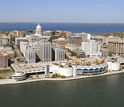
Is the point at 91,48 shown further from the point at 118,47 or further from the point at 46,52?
the point at 46,52

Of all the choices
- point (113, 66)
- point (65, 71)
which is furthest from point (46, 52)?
point (113, 66)

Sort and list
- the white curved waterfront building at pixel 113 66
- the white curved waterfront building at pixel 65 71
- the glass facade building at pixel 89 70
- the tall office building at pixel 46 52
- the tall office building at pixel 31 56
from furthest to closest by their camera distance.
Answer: the tall office building at pixel 46 52 < the tall office building at pixel 31 56 < the white curved waterfront building at pixel 113 66 < the glass facade building at pixel 89 70 < the white curved waterfront building at pixel 65 71

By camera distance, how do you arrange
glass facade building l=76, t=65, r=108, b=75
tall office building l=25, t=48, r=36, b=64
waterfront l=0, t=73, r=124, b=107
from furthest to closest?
tall office building l=25, t=48, r=36, b=64, glass facade building l=76, t=65, r=108, b=75, waterfront l=0, t=73, r=124, b=107

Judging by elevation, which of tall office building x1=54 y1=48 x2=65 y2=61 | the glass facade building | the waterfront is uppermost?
tall office building x1=54 y1=48 x2=65 y2=61

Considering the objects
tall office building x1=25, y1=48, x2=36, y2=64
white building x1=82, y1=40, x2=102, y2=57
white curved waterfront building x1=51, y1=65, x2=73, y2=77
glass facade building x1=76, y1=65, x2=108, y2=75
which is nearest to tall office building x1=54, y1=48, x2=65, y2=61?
tall office building x1=25, y1=48, x2=36, y2=64

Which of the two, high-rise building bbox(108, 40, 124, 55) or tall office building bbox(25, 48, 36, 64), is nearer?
tall office building bbox(25, 48, 36, 64)

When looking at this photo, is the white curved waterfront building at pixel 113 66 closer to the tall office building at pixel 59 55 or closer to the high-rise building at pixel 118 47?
the tall office building at pixel 59 55

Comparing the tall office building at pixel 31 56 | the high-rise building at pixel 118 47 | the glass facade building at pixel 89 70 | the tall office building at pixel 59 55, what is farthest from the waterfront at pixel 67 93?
the high-rise building at pixel 118 47

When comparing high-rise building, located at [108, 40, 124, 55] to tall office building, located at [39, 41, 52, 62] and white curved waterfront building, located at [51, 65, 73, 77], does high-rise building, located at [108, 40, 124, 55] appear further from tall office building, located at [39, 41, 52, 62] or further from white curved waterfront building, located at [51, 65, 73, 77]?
white curved waterfront building, located at [51, 65, 73, 77]
